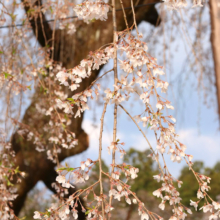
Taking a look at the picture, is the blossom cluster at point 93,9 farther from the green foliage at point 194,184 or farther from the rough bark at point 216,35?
the green foliage at point 194,184

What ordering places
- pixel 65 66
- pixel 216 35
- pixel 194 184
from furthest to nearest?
pixel 194 184 < pixel 65 66 < pixel 216 35

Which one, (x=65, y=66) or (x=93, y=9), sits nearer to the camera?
(x=93, y=9)

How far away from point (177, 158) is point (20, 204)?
7.42ft

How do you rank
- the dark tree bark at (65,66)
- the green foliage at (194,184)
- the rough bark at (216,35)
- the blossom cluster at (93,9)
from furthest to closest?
the green foliage at (194,184), the dark tree bark at (65,66), the rough bark at (216,35), the blossom cluster at (93,9)

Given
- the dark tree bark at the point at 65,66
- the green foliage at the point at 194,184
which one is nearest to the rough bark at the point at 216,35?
the dark tree bark at the point at 65,66

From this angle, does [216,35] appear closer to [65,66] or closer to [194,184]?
[65,66]

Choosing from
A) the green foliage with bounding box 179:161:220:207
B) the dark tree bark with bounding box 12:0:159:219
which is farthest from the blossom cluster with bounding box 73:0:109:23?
the green foliage with bounding box 179:161:220:207

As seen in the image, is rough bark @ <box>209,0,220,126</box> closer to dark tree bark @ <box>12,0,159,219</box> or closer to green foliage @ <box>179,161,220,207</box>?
dark tree bark @ <box>12,0,159,219</box>

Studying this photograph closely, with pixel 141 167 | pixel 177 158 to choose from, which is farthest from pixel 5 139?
pixel 141 167

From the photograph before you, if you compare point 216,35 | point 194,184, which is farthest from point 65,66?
point 194,184

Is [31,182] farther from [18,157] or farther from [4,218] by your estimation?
[4,218]

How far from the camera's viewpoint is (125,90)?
875 mm

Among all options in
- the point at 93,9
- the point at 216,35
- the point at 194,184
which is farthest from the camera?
the point at 194,184

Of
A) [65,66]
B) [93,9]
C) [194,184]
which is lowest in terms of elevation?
[194,184]
